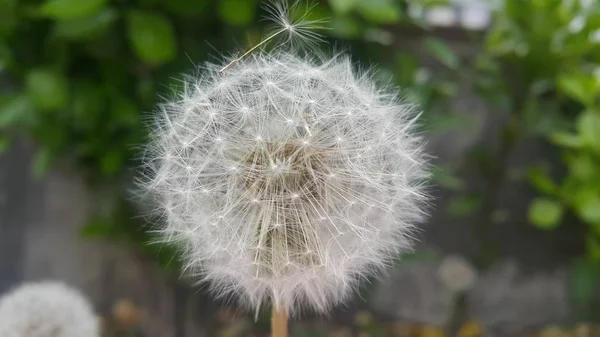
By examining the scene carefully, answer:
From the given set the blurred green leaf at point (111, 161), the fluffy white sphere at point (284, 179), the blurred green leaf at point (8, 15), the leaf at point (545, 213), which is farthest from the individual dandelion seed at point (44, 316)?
the leaf at point (545, 213)

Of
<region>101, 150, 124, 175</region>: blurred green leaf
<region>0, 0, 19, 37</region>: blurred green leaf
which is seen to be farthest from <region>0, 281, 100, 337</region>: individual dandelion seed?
<region>0, 0, 19, 37</region>: blurred green leaf

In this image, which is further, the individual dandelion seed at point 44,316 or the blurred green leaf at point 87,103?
the blurred green leaf at point 87,103

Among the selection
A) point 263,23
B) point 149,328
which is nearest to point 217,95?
point 263,23

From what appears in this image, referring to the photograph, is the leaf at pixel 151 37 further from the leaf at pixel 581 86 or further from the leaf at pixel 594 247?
the leaf at pixel 594 247

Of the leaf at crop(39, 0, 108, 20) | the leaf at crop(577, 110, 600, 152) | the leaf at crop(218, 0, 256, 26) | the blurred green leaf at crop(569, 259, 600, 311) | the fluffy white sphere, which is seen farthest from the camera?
the blurred green leaf at crop(569, 259, 600, 311)

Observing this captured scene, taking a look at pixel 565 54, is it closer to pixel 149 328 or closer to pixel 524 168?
pixel 524 168

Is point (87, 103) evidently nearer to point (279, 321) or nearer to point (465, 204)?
point (279, 321)

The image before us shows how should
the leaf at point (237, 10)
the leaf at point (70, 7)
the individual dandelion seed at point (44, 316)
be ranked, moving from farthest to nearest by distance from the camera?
the leaf at point (237, 10)
the leaf at point (70, 7)
the individual dandelion seed at point (44, 316)

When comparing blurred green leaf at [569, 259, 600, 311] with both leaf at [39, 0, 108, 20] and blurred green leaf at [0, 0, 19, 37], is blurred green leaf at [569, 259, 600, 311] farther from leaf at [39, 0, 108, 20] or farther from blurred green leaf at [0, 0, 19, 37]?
blurred green leaf at [0, 0, 19, 37]
